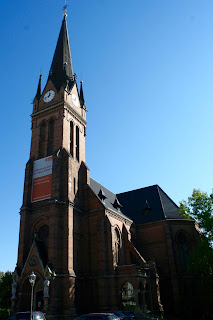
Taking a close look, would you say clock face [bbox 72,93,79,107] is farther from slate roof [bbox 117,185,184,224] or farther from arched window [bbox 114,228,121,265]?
arched window [bbox 114,228,121,265]

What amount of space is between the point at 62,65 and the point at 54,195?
20.0m

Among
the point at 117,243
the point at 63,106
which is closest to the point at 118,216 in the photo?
the point at 117,243

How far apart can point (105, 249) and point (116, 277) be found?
2.84 m

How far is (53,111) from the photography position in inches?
1384

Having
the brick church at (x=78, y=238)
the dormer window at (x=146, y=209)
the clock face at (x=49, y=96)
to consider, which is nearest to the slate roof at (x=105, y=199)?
the brick church at (x=78, y=238)

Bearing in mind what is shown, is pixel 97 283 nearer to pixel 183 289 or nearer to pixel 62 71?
pixel 183 289

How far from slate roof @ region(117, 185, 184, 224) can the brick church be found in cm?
17

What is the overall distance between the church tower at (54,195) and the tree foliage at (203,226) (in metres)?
11.3

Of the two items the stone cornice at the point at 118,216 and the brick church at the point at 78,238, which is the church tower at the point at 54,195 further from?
the stone cornice at the point at 118,216

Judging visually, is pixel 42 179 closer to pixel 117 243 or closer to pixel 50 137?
pixel 50 137

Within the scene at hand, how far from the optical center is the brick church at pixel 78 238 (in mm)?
26375

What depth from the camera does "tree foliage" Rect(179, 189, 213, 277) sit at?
81.3 ft

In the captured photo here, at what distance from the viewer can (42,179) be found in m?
31.3

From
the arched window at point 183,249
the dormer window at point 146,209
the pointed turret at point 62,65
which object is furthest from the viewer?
the dormer window at point 146,209
